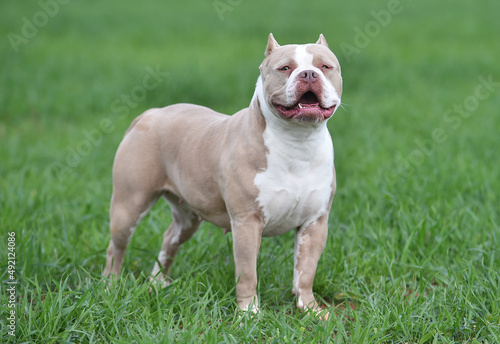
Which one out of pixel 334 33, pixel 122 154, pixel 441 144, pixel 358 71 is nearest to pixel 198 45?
pixel 334 33

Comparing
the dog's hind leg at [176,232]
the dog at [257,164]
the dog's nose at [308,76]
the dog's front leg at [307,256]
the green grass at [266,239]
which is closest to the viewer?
the dog's nose at [308,76]

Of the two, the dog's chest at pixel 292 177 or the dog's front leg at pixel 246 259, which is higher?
the dog's chest at pixel 292 177

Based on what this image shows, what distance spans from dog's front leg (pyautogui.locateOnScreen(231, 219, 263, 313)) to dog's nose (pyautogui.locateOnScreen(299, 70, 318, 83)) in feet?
2.66

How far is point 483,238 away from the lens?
4.36 metres

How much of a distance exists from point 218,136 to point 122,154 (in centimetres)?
69

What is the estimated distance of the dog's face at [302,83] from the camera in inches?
119

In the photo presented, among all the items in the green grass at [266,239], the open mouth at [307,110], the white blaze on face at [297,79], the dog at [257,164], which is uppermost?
the white blaze on face at [297,79]

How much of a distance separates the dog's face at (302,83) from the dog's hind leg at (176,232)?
4.01 ft

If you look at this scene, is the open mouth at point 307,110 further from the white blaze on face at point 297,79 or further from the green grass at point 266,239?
the green grass at point 266,239

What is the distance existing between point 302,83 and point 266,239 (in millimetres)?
1871

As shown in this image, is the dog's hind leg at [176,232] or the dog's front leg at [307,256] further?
the dog's hind leg at [176,232]

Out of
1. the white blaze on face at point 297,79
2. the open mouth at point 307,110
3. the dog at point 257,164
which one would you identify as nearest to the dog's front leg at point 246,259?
the dog at point 257,164

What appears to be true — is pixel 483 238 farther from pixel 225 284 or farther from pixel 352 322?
pixel 225 284

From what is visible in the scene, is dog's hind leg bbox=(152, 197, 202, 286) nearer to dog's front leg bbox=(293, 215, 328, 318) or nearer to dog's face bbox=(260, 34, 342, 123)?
dog's front leg bbox=(293, 215, 328, 318)
